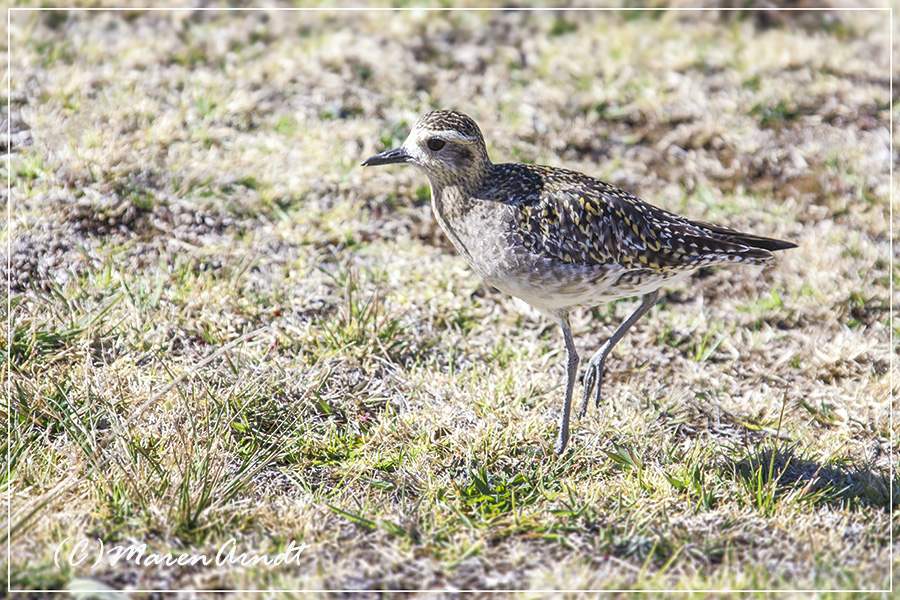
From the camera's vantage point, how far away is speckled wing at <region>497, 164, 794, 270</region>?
183 inches

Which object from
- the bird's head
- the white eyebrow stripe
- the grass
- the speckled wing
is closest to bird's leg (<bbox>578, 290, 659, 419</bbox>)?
the grass

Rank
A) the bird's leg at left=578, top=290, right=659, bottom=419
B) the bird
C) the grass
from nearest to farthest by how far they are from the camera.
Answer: the grass
the bird
the bird's leg at left=578, top=290, right=659, bottom=419

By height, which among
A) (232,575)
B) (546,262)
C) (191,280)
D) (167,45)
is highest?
(167,45)

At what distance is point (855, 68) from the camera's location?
27.7ft

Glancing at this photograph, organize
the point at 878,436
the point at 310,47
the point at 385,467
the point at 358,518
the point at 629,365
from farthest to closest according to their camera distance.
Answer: the point at 310,47 < the point at 629,365 < the point at 878,436 < the point at 385,467 < the point at 358,518

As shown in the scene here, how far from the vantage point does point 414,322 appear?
5.59 m

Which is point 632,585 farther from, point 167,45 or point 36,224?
point 167,45

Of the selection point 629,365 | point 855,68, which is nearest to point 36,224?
point 629,365

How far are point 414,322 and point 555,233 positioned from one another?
1377 mm

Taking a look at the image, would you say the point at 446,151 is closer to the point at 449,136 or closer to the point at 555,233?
the point at 449,136

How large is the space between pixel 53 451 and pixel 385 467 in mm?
1724

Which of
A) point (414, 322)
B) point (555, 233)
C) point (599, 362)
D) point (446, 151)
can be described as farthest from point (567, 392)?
point (446, 151)

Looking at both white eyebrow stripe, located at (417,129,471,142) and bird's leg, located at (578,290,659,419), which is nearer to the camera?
white eyebrow stripe, located at (417,129,471,142)

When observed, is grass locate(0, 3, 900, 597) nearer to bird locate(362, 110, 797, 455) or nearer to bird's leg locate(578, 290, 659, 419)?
bird's leg locate(578, 290, 659, 419)
